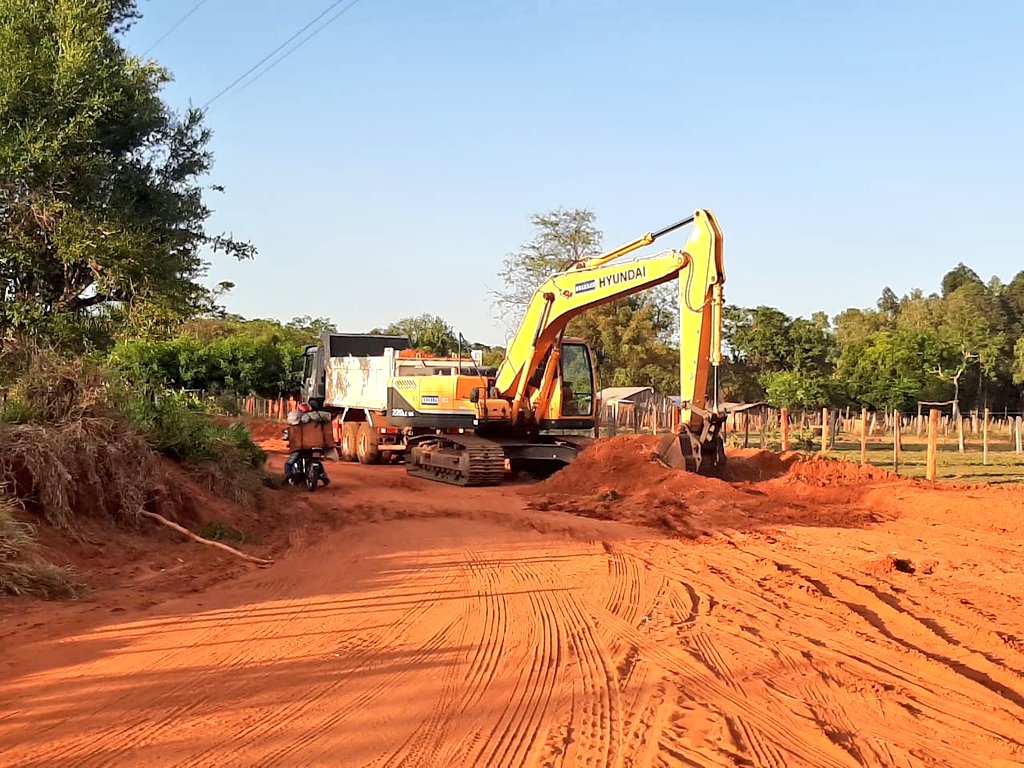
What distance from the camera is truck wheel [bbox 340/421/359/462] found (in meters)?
22.3

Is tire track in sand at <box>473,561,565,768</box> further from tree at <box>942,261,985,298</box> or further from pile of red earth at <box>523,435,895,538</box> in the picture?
tree at <box>942,261,985,298</box>

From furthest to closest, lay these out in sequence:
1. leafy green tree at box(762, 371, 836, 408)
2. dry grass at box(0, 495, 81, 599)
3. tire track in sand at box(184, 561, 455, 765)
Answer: leafy green tree at box(762, 371, 836, 408) → dry grass at box(0, 495, 81, 599) → tire track in sand at box(184, 561, 455, 765)

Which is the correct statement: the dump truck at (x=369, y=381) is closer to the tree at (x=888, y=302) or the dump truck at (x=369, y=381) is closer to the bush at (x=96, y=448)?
the bush at (x=96, y=448)

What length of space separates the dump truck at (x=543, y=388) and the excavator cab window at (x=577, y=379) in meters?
0.02

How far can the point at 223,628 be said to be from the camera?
21.0 feet

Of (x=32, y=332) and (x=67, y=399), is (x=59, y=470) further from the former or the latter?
(x=32, y=332)

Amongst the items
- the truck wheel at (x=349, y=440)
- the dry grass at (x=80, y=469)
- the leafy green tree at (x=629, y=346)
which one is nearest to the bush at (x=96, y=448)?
the dry grass at (x=80, y=469)

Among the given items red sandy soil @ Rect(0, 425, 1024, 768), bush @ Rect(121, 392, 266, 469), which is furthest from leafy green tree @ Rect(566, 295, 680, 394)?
red sandy soil @ Rect(0, 425, 1024, 768)

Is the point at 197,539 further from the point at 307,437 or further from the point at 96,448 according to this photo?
the point at 307,437

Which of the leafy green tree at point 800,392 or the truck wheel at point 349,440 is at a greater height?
the leafy green tree at point 800,392

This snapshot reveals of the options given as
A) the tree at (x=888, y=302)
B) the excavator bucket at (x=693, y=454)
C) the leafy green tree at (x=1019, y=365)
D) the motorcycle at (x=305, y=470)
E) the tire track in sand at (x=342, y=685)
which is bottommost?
the tire track in sand at (x=342, y=685)

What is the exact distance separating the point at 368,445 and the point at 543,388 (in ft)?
17.9

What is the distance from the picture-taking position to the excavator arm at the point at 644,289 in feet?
45.6

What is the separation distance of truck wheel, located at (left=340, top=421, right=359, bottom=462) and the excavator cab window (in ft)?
20.9
